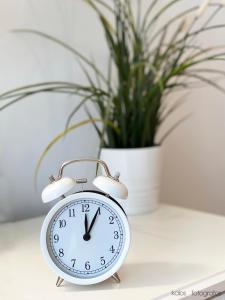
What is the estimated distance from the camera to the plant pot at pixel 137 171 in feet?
3.97

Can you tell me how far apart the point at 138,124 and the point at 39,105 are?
0.90 ft

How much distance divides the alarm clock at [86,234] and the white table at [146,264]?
0.03 meters

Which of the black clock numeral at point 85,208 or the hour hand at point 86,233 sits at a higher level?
the black clock numeral at point 85,208

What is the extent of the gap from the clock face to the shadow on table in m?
0.02

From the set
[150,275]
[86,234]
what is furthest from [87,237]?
[150,275]

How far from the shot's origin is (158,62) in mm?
1233

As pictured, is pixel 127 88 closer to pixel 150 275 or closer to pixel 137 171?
pixel 137 171

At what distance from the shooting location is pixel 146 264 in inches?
33.3

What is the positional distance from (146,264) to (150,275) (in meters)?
0.06

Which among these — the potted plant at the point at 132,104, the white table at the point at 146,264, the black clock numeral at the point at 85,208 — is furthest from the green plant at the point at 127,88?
the black clock numeral at the point at 85,208

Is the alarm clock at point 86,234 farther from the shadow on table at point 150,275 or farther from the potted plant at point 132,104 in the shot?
the potted plant at point 132,104

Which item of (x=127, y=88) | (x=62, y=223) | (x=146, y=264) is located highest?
(x=127, y=88)

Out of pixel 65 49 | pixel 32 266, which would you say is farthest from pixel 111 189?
pixel 65 49

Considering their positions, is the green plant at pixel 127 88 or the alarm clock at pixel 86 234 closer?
the alarm clock at pixel 86 234
